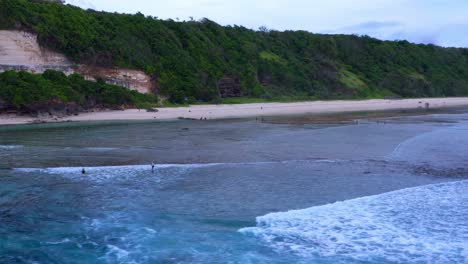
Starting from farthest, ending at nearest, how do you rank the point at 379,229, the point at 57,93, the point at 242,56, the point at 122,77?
1. the point at 242,56
2. the point at 122,77
3. the point at 57,93
4. the point at 379,229

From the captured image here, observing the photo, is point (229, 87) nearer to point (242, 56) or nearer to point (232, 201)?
point (242, 56)

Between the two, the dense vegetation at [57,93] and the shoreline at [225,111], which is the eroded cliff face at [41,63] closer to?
the dense vegetation at [57,93]

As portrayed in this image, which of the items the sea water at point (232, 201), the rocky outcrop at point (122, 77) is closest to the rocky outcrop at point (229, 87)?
the rocky outcrop at point (122, 77)

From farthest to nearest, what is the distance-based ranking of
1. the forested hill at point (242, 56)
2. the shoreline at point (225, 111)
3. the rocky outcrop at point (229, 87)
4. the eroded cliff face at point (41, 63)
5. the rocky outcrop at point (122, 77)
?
the rocky outcrop at point (229, 87), the forested hill at point (242, 56), the rocky outcrop at point (122, 77), the eroded cliff face at point (41, 63), the shoreline at point (225, 111)

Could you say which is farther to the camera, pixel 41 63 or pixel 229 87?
pixel 229 87

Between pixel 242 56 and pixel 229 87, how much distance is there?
9423 mm

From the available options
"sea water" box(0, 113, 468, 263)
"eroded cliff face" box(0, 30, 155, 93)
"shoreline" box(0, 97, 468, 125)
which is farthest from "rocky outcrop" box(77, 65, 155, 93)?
"sea water" box(0, 113, 468, 263)

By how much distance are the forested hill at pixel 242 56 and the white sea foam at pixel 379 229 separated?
107ft

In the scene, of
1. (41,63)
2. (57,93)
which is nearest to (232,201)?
(57,93)

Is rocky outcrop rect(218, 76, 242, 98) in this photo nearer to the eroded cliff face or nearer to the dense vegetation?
the eroded cliff face

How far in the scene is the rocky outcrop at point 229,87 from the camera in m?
49.0

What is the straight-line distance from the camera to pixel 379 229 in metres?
9.34

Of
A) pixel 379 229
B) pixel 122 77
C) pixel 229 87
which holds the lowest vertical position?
pixel 379 229

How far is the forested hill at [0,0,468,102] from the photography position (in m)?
40.0
